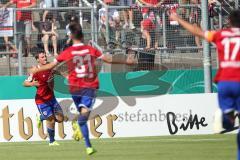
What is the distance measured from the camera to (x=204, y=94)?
23.6 m

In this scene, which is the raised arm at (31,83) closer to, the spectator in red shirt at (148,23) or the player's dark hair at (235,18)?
the spectator in red shirt at (148,23)

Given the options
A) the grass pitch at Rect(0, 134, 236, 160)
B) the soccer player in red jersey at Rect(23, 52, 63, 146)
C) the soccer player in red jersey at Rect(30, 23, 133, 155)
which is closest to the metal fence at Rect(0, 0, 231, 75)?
the soccer player in red jersey at Rect(23, 52, 63, 146)

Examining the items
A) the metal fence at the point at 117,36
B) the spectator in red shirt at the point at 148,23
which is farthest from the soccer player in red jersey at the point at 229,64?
the spectator in red shirt at the point at 148,23

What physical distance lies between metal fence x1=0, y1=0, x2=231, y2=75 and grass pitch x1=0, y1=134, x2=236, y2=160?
425cm

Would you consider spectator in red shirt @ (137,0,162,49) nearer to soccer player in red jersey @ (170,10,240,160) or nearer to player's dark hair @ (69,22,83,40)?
player's dark hair @ (69,22,83,40)

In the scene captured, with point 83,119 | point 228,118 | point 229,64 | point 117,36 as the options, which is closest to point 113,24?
point 117,36

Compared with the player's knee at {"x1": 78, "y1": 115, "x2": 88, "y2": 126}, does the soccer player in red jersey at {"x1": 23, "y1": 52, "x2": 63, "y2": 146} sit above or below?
below

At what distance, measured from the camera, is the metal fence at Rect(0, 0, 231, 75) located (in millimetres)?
24812

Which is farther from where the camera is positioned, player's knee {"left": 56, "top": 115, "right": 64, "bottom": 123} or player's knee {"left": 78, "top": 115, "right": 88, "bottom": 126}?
player's knee {"left": 56, "top": 115, "right": 64, "bottom": 123}

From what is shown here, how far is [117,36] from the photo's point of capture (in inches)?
995

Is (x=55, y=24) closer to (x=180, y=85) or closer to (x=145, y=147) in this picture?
(x=180, y=85)

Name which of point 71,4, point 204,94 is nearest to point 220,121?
point 204,94

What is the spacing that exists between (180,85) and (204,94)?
1294mm

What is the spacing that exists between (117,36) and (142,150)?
832cm
